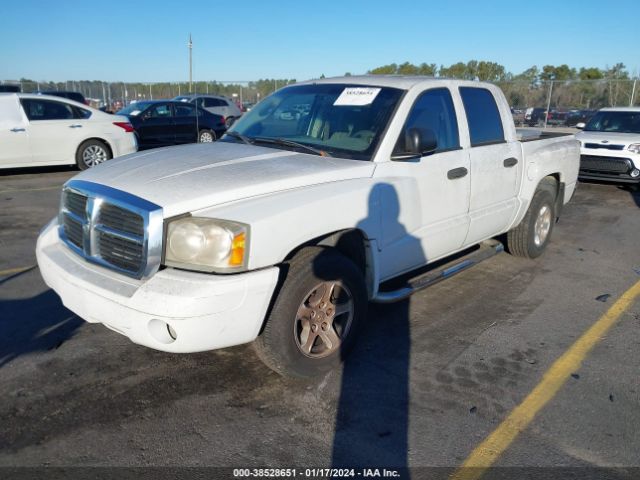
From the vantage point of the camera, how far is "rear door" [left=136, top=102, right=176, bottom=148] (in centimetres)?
1548

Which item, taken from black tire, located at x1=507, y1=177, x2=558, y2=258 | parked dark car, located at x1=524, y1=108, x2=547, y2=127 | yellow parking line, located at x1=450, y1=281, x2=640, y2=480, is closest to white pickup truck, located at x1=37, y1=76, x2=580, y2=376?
black tire, located at x1=507, y1=177, x2=558, y2=258

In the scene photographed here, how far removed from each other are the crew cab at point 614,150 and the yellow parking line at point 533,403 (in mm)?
6844

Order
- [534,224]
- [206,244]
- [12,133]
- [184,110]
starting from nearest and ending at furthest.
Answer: [206,244], [534,224], [12,133], [184,110]

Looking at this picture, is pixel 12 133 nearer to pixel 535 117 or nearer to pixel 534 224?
pixel 534 224

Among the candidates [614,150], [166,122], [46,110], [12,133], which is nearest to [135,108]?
[166,122]

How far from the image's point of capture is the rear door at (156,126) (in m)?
15.5

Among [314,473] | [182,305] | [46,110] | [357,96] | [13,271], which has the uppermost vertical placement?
[357,96]

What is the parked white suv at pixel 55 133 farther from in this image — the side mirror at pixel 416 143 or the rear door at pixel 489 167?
the side mirror at pixel 416 143

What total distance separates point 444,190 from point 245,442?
2.41 m

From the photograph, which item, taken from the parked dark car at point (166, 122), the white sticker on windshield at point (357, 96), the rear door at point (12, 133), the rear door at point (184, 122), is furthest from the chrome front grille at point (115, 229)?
the rear door at point (184, 122)

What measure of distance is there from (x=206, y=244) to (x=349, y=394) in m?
1.29

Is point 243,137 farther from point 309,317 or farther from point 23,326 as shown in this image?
point 23,326

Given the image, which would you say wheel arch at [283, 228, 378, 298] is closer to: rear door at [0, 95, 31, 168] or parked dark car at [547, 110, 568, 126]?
rear door at [0, 95, 31, 168]

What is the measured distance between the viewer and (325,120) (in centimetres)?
420
